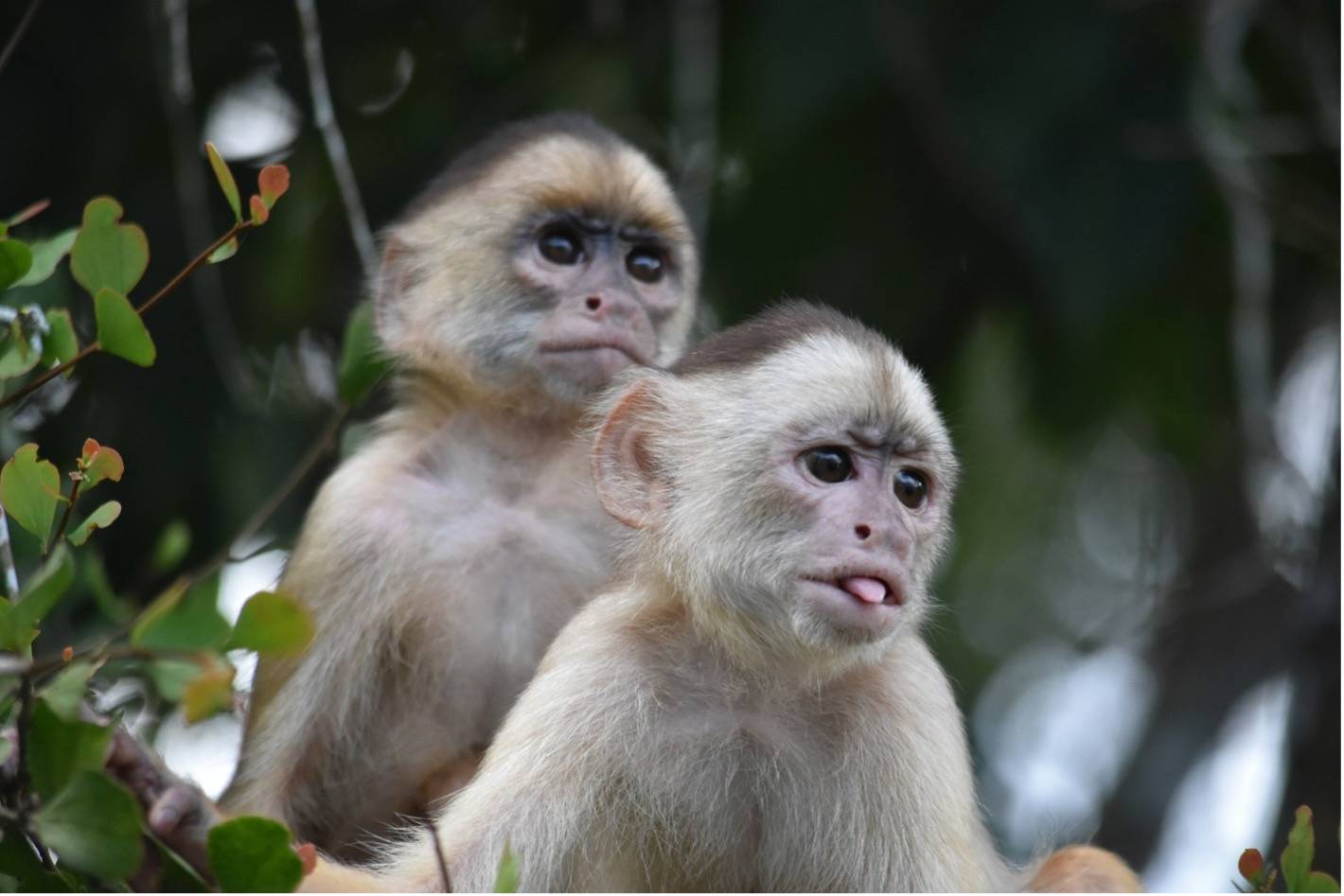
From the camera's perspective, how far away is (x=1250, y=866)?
3.15m

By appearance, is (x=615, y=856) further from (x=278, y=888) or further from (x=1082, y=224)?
(x=1082, y=224)

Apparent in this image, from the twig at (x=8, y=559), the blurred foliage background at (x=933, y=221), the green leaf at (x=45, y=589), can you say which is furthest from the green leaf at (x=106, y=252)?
the blurred foliage background at (x=933, y=221)

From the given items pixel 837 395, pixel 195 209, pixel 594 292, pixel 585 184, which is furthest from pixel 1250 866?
pixel 195 209

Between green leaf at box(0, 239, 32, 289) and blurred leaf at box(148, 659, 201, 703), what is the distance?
3.23ft

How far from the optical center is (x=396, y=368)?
5.72 metres

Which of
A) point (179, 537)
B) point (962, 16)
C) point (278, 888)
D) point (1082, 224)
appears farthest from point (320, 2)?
point (278, 888)

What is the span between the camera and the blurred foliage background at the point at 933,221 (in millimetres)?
7605

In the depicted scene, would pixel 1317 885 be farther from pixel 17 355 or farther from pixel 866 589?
pixel 17 355

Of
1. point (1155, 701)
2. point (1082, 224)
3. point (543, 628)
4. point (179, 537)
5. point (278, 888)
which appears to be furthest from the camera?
point (1155, 701)

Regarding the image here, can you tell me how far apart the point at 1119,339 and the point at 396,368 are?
4.17m

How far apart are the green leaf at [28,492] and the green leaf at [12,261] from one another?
0.39 m

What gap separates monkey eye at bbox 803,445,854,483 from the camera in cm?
413

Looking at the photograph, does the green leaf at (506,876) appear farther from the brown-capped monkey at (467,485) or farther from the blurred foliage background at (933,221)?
the blurred foliage background at (933,221)

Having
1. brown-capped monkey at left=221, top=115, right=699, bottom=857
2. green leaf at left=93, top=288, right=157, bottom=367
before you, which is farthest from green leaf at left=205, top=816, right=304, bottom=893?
brown-capped monkey at left=221, top=115, right=699, bottom=857
